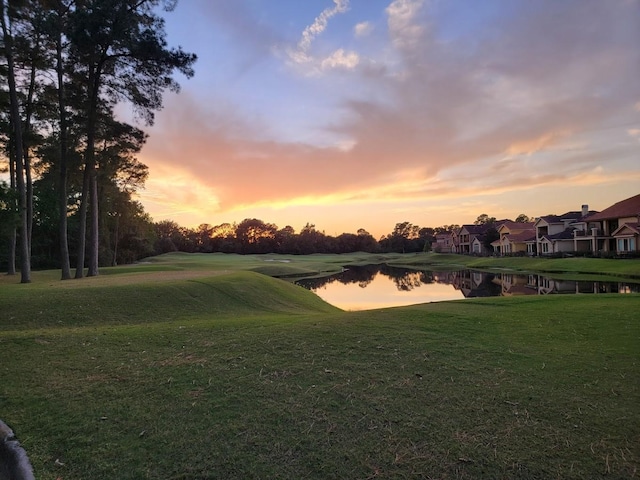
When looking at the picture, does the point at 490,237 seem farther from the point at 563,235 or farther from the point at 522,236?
the point at 563,235

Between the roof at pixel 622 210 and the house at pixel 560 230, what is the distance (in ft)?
10.4

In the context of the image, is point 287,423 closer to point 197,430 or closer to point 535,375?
point 197,430

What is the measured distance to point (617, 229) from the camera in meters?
48.8

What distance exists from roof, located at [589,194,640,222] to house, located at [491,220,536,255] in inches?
639

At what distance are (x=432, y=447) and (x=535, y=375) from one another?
2756 millimetres

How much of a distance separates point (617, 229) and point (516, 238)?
24709mm

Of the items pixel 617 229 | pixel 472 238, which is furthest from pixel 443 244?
pixel 617 229

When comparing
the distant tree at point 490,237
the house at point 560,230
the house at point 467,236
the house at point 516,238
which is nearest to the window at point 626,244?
the house at point 560,230

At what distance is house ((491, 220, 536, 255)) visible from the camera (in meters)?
71.4

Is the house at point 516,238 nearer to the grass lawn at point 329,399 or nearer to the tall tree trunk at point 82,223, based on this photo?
the tall tree trunk at point 82,223

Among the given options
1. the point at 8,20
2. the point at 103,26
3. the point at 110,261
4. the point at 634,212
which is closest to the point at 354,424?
the point at 103,26

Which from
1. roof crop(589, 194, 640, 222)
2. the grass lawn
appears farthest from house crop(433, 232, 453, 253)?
the grass lawn

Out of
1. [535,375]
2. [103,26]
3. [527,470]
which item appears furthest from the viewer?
[103,26]

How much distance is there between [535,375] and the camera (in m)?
5.77
